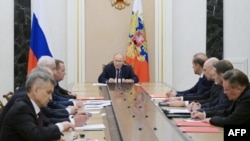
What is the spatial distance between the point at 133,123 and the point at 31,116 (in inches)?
45.7

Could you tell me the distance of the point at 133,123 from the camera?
14.2 feet

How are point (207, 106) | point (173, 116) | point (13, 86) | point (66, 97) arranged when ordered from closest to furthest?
point (173, 116) → point (207, 106) → point (66, 97) → point (13, 86)

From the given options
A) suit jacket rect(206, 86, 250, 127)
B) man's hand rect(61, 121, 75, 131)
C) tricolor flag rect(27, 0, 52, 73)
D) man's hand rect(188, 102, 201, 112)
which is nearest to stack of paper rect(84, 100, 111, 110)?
man's hand rect(188, 102, 201, 112)

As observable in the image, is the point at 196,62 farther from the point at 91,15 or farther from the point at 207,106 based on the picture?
the point at 91,15

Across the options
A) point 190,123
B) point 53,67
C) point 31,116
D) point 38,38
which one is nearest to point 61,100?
point 53,67

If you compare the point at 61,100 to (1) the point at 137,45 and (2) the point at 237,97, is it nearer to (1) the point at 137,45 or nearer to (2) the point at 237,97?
(2) the point at 237,97

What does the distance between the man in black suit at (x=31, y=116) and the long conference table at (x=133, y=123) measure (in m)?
0.32

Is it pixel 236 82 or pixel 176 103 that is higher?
pixel 236 82

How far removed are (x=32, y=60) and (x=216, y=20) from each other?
366 cm

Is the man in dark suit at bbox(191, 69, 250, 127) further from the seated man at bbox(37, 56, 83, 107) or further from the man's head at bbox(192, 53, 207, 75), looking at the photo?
the man's head at bbox(192, 53, 207, 75)

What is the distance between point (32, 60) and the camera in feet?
27.8

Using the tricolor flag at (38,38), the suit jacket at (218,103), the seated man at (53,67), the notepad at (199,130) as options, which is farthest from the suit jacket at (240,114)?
the tricolor flag at (38,38)

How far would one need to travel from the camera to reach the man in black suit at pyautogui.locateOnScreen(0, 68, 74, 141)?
337 centimetres

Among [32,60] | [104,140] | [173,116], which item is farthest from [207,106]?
[32,60]
